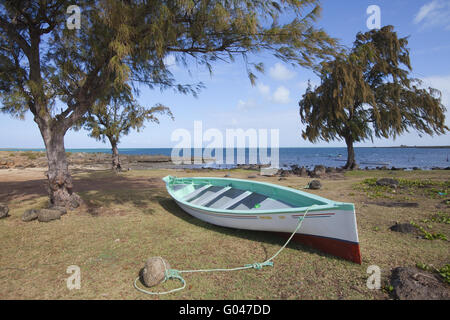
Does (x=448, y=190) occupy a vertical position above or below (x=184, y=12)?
below

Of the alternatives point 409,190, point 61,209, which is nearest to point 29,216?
point 61,209

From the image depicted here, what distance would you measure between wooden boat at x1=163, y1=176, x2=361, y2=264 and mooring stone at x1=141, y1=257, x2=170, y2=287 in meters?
1.78

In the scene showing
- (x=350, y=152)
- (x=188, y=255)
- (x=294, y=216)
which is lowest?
(x=188, y=255)

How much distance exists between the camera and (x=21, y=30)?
21.5 feet

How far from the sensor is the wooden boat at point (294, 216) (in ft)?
12.0

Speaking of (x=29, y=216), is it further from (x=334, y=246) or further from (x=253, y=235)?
(x=334, y=246)

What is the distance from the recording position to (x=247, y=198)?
6230 millimetres

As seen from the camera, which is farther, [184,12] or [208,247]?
[184,12]

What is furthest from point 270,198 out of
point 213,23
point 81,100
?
point 81,100

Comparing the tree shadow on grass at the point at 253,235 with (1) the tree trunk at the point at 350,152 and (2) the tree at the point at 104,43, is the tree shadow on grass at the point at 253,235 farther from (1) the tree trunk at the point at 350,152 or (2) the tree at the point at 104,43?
(1) the tree trunk at the point at 350,152

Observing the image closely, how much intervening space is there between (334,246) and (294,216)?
0.75 m

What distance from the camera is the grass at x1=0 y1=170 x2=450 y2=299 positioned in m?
3.19

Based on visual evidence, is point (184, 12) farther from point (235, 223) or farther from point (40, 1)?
point (235, 223)
